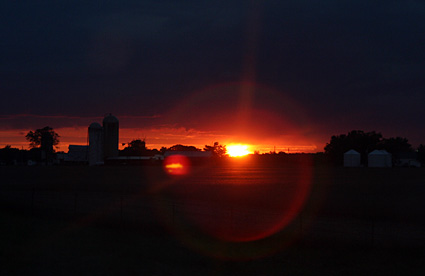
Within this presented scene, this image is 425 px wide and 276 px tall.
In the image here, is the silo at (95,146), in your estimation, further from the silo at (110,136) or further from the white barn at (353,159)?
the white barn at (353,159)

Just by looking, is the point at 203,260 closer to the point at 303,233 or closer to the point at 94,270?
the point at 94,270

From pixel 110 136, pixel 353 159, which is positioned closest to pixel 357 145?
pixel 353 159

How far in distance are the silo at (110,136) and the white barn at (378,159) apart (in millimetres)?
85150

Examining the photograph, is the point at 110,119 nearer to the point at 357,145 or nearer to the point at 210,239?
the point at 357,145

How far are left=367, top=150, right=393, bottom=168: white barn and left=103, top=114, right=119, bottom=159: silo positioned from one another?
279 ft

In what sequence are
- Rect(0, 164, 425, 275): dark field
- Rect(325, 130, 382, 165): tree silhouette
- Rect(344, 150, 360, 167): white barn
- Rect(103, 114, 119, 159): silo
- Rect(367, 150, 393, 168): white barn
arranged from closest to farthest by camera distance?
Rect(0, 164, 425, 275): dark field, Rect(367, 150, 393, 168): white barn, Rect(344, 150, 360, 167): white barn, Rect(103, 114, 119, 159): silo, Rect(325, 130, 382, 165): tree silhouette

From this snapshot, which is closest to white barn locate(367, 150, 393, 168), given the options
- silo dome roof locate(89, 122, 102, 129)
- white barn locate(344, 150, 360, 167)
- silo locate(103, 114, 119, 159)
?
white barn locate(344, 150, 360, 167)

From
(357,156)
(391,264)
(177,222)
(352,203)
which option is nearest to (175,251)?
(177,222)

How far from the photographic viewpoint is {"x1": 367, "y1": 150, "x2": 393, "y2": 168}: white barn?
5226 inches

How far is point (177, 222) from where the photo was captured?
2367 centimetres

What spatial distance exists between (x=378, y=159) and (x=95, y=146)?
93049 mm

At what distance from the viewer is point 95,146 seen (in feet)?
451

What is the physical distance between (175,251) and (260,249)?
380cm

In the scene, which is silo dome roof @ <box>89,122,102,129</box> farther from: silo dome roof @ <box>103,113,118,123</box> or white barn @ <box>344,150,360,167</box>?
white barn @ <box>344,150,360,167</box>
